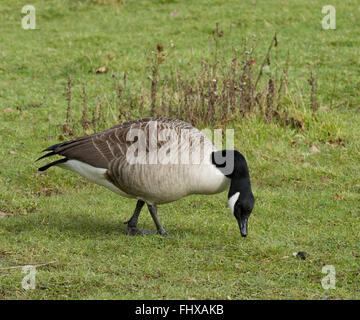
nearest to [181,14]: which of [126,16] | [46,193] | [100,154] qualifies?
[126,16]

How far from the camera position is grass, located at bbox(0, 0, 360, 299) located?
538cm

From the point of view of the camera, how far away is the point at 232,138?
29.2 ft

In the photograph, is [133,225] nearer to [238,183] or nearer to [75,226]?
[75,226]

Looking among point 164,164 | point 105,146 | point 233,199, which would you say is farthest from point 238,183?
point 105,146

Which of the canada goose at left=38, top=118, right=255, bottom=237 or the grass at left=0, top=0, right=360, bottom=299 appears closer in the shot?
the grass at left=0, top=0, right=360, bottom=299

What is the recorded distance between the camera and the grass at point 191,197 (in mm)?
5383

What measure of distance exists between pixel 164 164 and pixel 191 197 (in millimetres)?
1811

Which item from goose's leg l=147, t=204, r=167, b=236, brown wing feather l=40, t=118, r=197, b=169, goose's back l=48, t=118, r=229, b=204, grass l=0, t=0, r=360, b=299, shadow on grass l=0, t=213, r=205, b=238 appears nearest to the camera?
grass l=0, t=0, r=360, b=299

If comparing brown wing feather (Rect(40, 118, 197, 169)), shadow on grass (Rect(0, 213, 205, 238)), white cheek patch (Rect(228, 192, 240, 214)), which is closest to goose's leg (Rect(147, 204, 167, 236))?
shadow on grass (Rect(0, 213, 205, 238))

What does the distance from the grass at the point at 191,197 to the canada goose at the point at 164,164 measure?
1.74 ft

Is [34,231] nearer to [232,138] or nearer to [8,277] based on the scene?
[8,277]

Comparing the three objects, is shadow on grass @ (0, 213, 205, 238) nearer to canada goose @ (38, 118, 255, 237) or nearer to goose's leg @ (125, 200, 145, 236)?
goose's leg @ (125, 200, 145, 236)

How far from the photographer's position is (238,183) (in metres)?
5.91

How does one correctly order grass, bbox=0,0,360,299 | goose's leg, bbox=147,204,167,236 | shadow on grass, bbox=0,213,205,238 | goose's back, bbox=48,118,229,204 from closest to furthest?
grass, bbox=0,0,360,299
goose's back, bbox=48,118,229,204
goose's leg, bbox=147,204,167,236
shadow on grass, bbox=0,213,205,238
